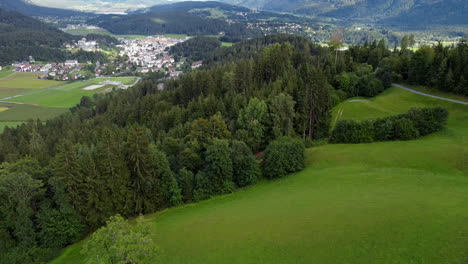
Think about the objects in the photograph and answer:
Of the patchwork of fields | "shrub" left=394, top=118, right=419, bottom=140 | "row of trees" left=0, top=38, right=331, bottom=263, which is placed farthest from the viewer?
the patchwork of fields

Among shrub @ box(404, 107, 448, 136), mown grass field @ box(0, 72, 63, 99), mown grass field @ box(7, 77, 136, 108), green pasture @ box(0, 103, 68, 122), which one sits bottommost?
green pasture @ box(0, 103, 68, 122)

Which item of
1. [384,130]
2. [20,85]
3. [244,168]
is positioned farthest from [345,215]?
[20,85]

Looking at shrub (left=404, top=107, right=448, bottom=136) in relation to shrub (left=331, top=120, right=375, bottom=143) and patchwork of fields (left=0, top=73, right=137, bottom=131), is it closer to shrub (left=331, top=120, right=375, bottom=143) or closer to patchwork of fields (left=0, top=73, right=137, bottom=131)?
shrub (left=331, top=120, right=375, bottom=143)

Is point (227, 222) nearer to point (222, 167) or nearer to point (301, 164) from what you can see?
point (222, 167)

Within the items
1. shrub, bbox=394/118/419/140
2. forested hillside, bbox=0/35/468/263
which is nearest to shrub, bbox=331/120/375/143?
shrub, bbox=394/118/419/140

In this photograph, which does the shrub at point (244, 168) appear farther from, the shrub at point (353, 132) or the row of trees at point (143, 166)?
the shrub at point (353, 132)

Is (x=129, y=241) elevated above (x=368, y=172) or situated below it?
above

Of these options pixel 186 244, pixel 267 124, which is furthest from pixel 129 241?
pixel 267 124
